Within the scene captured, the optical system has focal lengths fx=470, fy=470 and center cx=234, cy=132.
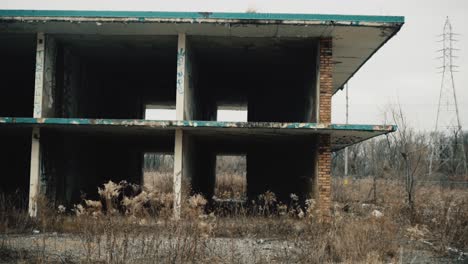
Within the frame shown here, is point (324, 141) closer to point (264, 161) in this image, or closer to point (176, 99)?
point (176, 99)

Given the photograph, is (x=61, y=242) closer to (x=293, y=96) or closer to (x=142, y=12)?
(x=142, y=12)

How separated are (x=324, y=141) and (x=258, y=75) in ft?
19.5

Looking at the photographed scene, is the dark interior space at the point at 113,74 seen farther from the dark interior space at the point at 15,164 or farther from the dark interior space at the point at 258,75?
the dark interior space at the point at 15,164

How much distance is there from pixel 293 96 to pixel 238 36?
4854 millimetres

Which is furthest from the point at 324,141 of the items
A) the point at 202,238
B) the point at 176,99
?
the point at 202,238

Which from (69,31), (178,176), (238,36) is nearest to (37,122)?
(69,31)

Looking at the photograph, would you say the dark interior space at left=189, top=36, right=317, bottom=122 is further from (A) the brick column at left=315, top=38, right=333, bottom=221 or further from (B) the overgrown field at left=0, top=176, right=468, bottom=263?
(B) the overgrown field at left=0, top=176, right=468, bottom=263

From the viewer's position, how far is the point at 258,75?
1739 centimetres

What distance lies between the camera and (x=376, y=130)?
11.2 metres

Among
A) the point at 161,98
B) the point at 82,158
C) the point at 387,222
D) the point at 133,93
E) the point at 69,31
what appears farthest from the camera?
the point at 161,98

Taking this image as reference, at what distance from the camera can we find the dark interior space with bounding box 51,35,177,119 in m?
13.2

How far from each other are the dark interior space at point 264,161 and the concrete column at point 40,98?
381 cm

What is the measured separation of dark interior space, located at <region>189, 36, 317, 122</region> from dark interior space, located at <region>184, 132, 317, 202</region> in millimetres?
1013

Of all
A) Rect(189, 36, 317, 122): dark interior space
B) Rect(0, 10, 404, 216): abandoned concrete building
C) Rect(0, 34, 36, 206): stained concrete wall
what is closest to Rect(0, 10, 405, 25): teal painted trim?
Rect(0, 10, 404, 216): abandoned concrete building
